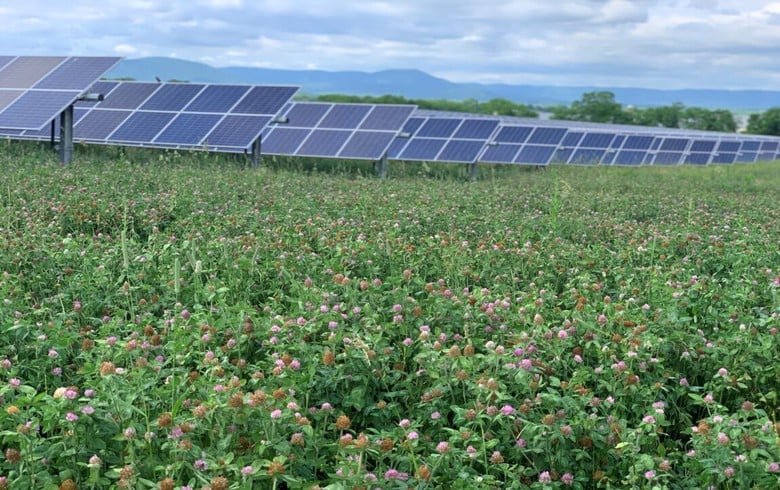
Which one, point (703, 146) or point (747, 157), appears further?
point (747, 157)

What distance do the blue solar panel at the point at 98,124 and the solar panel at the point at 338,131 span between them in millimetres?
3334

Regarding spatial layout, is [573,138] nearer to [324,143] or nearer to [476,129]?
[476,129]

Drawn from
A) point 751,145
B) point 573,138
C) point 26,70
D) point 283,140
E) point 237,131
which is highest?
point 751,145

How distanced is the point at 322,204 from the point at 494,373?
5.61 metres

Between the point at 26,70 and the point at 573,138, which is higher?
the point at 26,70

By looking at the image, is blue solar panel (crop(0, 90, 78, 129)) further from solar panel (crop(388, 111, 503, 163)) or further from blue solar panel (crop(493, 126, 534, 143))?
blue solar panel (crop(493, 126, 534, 143))

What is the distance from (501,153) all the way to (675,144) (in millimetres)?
17587

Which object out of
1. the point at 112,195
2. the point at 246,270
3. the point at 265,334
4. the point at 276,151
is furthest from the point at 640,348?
the point at 276,151

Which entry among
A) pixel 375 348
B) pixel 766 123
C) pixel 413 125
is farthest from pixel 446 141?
Result: pixel 766 123

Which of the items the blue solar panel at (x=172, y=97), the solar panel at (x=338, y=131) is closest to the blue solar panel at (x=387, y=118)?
the solar panel at (x=338, y=131)

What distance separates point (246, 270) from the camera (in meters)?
5.66

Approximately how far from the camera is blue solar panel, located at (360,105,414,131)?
19859mm

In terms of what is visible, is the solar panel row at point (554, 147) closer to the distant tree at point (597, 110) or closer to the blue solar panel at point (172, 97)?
the blue solar panel at point (172, 97)

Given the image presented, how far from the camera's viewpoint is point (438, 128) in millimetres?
23766
